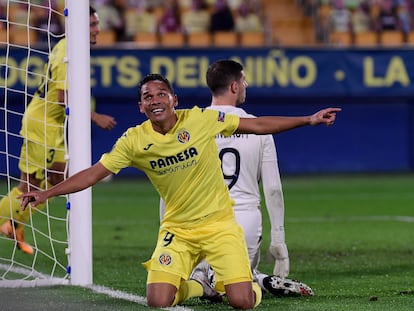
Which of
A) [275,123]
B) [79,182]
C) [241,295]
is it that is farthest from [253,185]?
[79,182]

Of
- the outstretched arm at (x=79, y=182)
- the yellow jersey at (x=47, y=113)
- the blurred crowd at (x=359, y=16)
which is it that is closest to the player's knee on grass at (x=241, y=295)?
the outstretched arm at (x=79, y=182)

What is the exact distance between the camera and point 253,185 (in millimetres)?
7793

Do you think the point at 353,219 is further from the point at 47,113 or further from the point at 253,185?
the point at 253,185

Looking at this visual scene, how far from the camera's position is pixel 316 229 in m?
13.0

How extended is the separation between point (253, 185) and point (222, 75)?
81 cm

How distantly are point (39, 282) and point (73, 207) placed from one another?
0.64 metres

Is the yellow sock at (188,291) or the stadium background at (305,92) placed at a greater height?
the stadium background at (305,92)

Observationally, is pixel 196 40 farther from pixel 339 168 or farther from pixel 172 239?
pixel 172 239

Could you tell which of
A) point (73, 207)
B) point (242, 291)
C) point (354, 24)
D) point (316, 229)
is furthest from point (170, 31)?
point (242, 291)

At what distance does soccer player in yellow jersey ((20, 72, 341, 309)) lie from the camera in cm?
691

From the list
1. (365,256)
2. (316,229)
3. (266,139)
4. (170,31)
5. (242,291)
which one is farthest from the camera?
(170,31)

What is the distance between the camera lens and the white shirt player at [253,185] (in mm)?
7738

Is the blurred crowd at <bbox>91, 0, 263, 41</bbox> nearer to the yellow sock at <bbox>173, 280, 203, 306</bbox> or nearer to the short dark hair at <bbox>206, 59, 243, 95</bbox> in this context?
the short dark hair at <bbox>206, 59, 243, 95</bbox>

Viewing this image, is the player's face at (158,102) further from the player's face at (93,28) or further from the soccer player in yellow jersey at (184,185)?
the player's face at (93,28)
